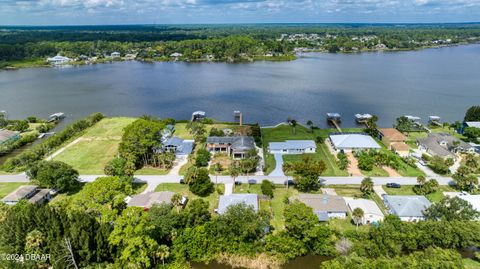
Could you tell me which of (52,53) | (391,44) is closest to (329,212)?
(52,53)

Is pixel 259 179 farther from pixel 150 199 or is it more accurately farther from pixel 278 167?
pixel 150 199

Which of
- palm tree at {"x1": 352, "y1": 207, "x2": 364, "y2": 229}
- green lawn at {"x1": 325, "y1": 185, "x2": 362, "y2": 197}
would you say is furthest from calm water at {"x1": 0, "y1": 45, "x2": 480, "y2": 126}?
palm tree at {"x1": 352, "y1": 207, "x2": 364, "y2": 229}

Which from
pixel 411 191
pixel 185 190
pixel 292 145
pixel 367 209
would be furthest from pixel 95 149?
pixel 411 191

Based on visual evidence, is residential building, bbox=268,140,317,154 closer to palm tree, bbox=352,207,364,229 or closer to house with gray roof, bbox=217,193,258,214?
house with gray roof, bbox=217,193,258,214

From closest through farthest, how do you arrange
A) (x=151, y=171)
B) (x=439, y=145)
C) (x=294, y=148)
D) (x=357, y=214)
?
(x=357, y=214), (x=151, y=171), (x=439, y=145), (x=294, y=148)

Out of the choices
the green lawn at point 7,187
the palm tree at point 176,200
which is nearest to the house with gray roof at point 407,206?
the palm tree at point 176,200

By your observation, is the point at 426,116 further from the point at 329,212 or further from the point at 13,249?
the point at 13,249
